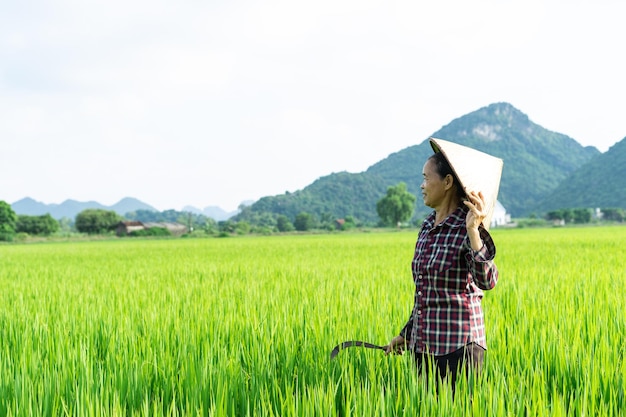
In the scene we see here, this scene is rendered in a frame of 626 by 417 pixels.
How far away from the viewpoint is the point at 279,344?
9.02 ft

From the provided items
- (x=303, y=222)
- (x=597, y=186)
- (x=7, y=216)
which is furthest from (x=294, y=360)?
(x=597, y=186)

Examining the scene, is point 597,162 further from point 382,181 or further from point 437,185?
point 437,185

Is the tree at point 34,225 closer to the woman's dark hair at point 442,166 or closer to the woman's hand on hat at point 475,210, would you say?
the woman's dark hair at point 442,166

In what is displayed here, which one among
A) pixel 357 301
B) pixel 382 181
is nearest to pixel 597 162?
pixel 382 181

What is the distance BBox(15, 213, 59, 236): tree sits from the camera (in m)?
66.1

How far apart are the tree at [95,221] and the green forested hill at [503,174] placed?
32498 millimetres

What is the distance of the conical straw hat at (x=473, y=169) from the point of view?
182 cm

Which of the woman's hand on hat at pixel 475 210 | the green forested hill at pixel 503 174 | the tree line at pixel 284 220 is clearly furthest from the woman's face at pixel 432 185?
the green forested hill at pixel 503 174

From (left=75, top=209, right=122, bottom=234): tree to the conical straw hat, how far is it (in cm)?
6937

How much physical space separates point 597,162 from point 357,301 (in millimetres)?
115253

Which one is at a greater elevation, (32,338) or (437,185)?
(437,185)

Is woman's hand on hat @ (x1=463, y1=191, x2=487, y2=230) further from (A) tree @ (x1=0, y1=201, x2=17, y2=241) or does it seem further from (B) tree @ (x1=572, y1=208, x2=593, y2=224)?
(B) tree @ (x1=572, y1=208, x2=593, y2=224)

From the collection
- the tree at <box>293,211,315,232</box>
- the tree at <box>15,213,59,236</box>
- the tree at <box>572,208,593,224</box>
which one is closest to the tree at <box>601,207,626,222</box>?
the tree at <box>572,208,593,224</box>

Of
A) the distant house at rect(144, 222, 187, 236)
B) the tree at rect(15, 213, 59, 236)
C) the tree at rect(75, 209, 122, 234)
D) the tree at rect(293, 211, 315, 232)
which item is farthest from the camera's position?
the tree at rect(293, 211, 315, 232)
